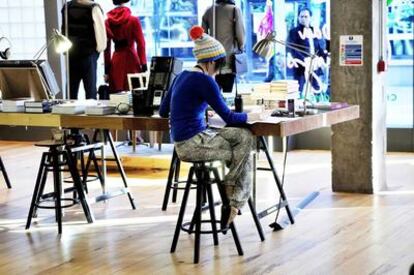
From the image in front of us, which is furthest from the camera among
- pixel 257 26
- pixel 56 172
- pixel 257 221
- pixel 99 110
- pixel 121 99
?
pixel 257 26

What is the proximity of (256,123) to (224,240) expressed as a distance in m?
0.78

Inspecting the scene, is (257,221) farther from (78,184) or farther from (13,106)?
(13,106)

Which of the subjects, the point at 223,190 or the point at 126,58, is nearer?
the point at 223,190

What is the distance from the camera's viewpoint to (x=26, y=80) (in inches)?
213

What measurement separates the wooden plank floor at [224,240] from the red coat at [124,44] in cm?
146

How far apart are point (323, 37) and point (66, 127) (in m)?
3.72

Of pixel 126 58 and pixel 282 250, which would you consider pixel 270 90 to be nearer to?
pixel 282 250

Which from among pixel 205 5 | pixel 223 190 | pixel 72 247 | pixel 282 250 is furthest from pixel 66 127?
pixel 205 5

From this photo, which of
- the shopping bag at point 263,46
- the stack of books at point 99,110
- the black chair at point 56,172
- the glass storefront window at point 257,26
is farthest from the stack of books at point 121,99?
the glass storefront window at point 257,26

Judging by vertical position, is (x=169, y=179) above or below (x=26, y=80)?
below

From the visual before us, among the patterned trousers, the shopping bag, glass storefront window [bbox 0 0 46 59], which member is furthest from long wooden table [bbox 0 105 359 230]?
glass storefront window [bbox 0 0 46 59]

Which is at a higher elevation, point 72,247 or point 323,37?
point 323,37

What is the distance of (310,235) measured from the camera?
4.40 metres

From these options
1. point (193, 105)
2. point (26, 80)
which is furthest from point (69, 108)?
point (193, 105)
